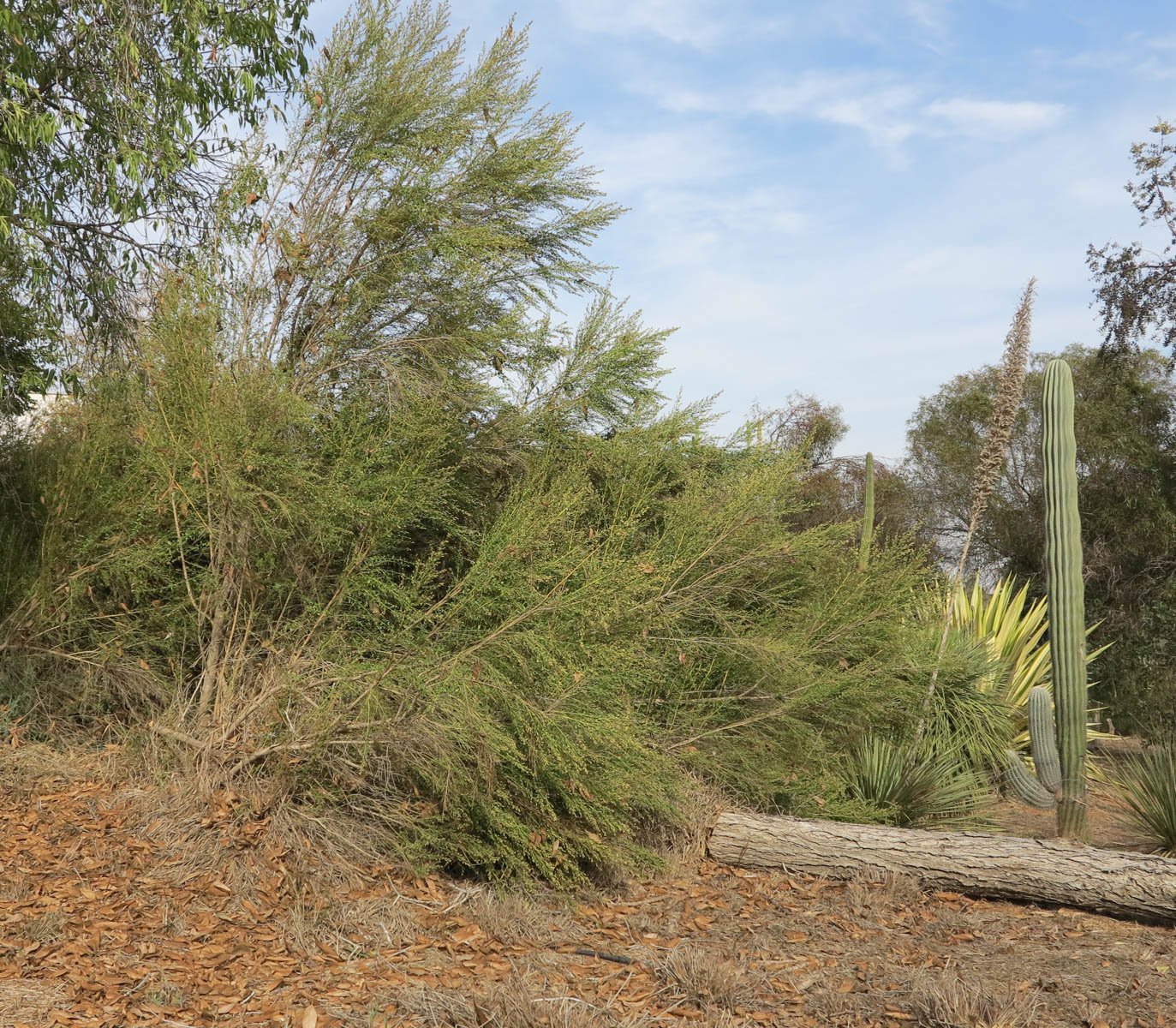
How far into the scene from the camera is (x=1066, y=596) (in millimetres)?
7375

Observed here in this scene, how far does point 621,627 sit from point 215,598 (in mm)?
2424

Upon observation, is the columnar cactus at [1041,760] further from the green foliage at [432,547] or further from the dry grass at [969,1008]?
the dry grass at [969,1008]

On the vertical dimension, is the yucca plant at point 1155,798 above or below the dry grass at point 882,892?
above

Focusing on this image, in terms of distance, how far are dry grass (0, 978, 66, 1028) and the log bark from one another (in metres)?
3.88

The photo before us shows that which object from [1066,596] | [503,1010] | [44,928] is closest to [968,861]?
[1066,596]

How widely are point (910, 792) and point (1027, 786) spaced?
77.5 inches

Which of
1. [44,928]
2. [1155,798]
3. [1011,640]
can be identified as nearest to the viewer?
[44,928]

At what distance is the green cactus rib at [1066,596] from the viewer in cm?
708

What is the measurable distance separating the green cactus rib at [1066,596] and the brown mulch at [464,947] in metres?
1.26

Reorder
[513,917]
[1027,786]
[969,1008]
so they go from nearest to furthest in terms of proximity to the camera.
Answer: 1. [969,1008]
2. [513,917]
3. [1027,786]

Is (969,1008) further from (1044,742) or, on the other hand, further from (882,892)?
(1044,742)

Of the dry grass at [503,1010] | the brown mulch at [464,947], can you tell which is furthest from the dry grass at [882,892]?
the dry grass at [503,1010]

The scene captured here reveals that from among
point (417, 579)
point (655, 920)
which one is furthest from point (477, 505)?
point (655, 920)

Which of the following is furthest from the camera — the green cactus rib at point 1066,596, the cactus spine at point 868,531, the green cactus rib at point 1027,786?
the green cactus rib at point 1027,786
